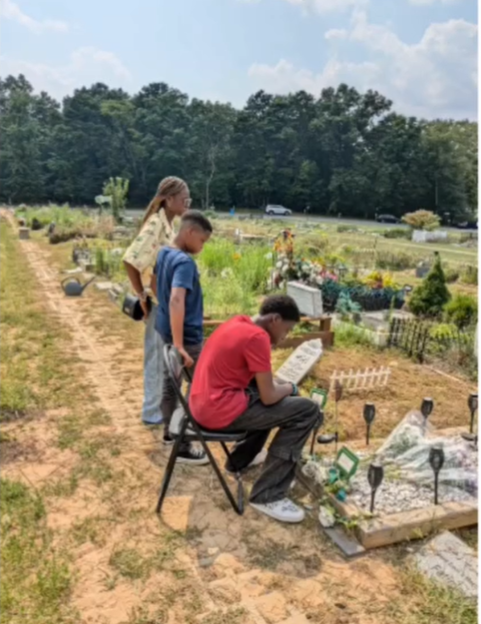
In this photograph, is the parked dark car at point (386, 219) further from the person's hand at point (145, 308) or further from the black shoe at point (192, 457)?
the black shoe at point (192, 457)

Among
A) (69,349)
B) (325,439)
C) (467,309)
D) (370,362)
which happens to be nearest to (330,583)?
(325,439)

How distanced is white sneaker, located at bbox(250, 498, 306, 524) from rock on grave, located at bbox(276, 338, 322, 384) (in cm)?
193

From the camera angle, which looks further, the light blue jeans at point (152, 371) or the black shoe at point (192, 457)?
the light blue jeans at point (152, 371)

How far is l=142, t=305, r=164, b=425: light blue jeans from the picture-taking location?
12.0 ft

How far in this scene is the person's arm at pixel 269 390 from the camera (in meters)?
2.59

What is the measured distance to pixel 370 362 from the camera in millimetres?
5535

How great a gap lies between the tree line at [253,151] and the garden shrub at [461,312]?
41320 mm

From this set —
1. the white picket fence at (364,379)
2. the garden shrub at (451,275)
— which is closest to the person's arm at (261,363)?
the white picket fence at (364,379)

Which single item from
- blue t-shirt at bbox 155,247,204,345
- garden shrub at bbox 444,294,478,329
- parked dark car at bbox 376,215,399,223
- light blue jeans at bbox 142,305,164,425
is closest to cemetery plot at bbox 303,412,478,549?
blue t-shirt at bbox 155,247,204,345

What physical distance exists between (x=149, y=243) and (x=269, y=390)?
1388mm

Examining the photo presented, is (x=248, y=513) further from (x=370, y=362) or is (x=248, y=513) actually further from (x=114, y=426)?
(x=370, y=362)

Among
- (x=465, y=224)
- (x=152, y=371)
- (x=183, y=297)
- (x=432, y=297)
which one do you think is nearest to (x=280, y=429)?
(x=183, y=297)

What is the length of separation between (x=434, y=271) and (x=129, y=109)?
50.2 m

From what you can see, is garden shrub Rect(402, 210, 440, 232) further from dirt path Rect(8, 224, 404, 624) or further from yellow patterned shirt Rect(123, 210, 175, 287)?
dirt path Rect(8, 224, 404, 624)
